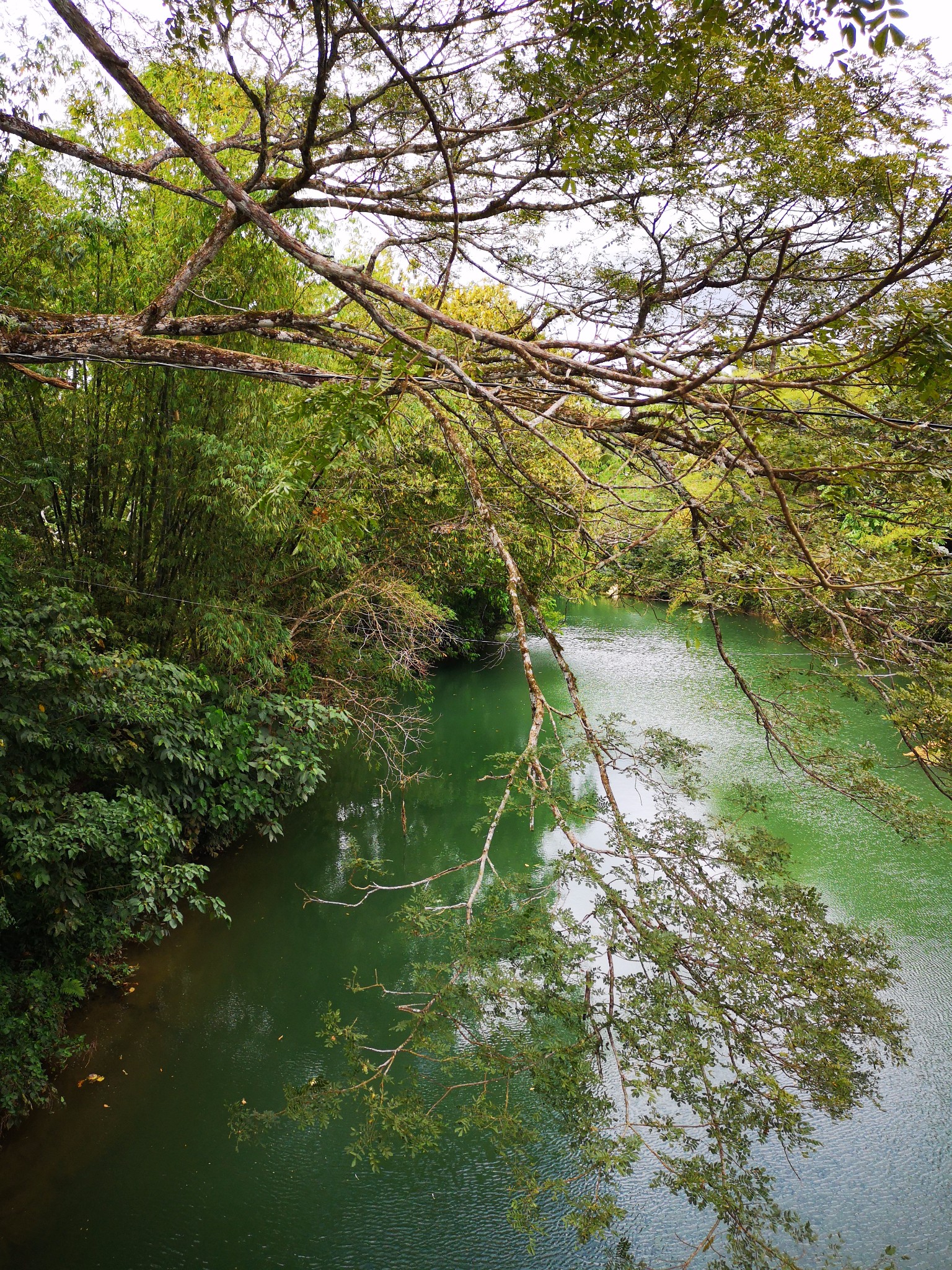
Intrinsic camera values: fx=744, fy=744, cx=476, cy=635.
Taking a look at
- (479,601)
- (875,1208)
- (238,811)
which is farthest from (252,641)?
(479,601)

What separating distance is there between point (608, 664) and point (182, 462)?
7.50 meters

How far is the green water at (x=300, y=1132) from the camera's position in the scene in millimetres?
3016

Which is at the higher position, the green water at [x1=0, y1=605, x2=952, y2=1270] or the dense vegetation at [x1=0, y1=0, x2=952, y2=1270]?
the dense vegetation at [x1=0, y1=0, x2=952, y2=1270]

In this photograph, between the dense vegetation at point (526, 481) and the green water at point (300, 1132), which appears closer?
the dense vegetation at point (526, 481)

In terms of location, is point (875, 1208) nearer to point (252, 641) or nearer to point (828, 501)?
point (828, 501)

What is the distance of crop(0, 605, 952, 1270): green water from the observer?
302 centimetres

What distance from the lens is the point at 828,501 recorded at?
184cm

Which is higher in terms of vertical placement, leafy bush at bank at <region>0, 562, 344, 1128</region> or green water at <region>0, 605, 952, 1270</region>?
leafy bush at bank at <region>0, 562, 344, 1128</region>

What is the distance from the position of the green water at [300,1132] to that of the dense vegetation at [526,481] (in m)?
0.33

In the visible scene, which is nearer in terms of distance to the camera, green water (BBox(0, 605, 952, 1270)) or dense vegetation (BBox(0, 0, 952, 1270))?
dense vegetation (BBox(0, 0, 952, 1270))

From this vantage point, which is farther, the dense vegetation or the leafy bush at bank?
the leafy bush at bank

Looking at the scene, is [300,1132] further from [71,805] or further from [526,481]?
[526,481]

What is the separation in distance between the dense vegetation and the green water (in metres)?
0.33

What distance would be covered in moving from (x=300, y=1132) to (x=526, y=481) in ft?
10.7
